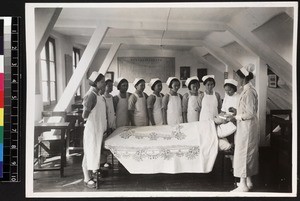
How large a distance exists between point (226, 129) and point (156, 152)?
1.24 ft

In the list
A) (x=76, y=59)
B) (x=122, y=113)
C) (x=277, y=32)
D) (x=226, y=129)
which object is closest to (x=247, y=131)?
(x=226, y=129)

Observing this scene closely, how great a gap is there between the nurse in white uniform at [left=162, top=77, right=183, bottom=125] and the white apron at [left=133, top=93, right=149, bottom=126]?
0.10m

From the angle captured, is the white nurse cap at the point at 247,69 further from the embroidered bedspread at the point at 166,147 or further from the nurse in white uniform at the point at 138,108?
the nurse in white uniform at the point at 138,108

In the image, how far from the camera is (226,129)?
1.95 m

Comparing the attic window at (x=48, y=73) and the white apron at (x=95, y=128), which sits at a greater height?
the attic window at (x=48, y=73)

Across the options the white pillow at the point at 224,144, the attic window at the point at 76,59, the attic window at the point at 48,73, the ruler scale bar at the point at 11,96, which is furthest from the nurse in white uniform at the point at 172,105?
the ruler scale bar at the point at 11,96

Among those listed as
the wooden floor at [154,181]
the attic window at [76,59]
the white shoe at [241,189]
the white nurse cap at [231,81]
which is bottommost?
the white shoe at [241,189]

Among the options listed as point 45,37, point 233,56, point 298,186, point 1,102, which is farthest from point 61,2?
point 298,186

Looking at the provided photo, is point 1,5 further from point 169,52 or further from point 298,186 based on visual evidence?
point 298,186

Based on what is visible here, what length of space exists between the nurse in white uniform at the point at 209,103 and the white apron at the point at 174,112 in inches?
4.4

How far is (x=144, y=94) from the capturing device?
1.97 meters

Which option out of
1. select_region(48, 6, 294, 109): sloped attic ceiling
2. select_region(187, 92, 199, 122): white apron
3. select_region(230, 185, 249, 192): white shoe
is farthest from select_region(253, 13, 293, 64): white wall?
select_region(230, 185, 249, 192): white shoe

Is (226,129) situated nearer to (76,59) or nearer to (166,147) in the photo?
(166,147)

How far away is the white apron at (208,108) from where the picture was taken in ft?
6.42
